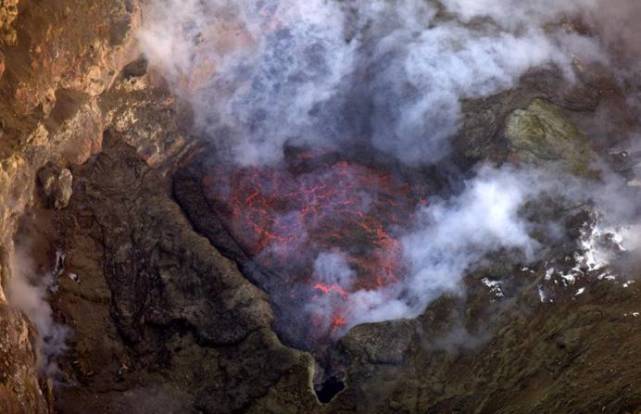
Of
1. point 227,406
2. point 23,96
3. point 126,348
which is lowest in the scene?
point 227,406

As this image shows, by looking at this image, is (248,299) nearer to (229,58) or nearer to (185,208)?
(185,208)

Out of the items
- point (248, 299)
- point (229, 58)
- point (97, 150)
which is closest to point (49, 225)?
point (97, 150)

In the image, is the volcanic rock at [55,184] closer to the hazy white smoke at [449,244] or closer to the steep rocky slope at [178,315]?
the steep rocky slope at [178,315]

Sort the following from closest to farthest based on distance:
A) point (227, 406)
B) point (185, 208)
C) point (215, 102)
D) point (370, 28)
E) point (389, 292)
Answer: point (227, 406), point (389, 292), point (185, 208), point (215, 102), point (370, 28)

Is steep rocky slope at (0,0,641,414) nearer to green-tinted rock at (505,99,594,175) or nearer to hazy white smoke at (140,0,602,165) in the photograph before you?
green-tinted rock at (505,99,594,175)

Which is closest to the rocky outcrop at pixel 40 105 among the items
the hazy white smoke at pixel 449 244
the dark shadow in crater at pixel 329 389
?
the dark shadow in crater at pixel 329 389

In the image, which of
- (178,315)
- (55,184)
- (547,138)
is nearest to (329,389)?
(178,315)
